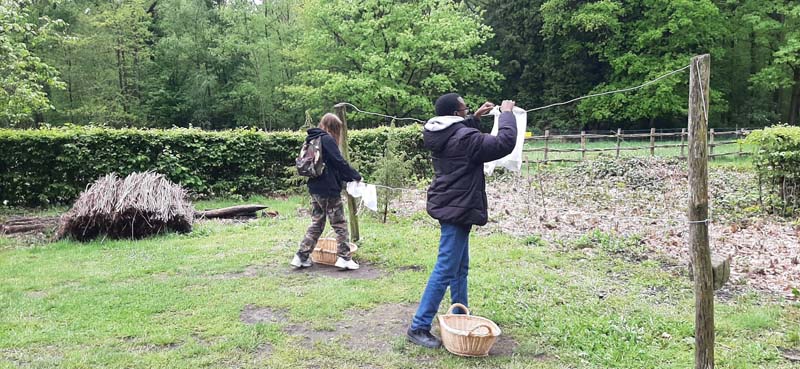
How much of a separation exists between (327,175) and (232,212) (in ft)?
16.0

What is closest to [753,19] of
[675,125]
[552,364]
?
[675,125]

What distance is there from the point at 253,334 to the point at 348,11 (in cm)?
2315

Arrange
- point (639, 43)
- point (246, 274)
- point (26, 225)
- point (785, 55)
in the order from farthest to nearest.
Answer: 1. point (639, 43)
2. point (785, 55)
3. point (26, 225)
4. point (246, 274)

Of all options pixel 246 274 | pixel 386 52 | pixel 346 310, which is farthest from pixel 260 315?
pixel 386 52

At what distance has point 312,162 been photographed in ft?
17.5

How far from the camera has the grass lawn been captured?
3617mm

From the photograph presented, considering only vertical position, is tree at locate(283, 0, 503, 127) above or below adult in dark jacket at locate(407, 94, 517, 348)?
above

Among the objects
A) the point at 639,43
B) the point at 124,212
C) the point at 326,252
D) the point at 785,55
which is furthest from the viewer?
the point at 639,43

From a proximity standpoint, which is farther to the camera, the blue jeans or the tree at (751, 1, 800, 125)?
the tree at (751, 1, 800, 125)

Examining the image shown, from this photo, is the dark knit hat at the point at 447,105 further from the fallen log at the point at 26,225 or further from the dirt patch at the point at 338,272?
the fallen log at the point at 26,225

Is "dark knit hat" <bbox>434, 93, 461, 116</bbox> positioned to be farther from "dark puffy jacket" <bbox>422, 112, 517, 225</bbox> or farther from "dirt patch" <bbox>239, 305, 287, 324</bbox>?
"dirt patch" <bbox>239, 305, 287, 324</bbox>

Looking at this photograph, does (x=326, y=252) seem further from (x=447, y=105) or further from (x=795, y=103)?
(x=795, y=103)

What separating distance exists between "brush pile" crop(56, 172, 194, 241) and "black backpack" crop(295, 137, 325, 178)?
351cm

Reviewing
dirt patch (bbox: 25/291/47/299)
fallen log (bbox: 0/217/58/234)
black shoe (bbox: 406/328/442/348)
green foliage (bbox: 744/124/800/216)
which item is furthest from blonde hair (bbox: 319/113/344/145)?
green foliage (bbox: 744/124/800/216)
